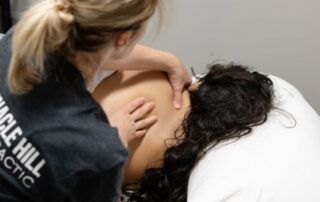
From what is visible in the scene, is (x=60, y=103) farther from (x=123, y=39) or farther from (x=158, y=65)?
(x=158, y=65)

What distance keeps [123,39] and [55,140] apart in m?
0.24

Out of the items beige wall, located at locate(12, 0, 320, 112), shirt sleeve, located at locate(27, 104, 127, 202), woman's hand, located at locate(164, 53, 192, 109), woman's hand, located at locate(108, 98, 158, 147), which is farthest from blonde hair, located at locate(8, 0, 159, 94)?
beige wall, located at locate(12, 0, 320, 112)

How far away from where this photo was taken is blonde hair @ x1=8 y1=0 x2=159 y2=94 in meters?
0.85

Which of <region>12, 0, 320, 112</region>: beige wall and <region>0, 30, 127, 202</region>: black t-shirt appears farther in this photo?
<region>12, 0, 320, 112</region>: beige wall

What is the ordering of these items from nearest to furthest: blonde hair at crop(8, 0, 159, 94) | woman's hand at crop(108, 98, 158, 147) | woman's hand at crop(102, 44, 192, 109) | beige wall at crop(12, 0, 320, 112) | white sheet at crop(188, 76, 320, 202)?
blonde hair at crop(8, 0, 159, 94)
white sheet at crop(188, 76, 320, 202)
woman's hand at crop(108, 98, 158, 147)
woman's hand at crop(102, 44, 192, 109)
beige wall at crop(12, 0, 320, 112)

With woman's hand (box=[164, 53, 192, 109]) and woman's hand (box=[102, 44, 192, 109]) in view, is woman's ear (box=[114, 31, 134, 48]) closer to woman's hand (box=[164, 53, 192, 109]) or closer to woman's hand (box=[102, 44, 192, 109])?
woman's hand (box=[102, 44, 192, 109])

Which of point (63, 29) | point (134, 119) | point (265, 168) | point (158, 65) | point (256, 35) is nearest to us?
point (63, 29)

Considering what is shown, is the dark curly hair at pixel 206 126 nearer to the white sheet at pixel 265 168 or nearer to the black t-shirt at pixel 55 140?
the white sheet at pixel 265 168

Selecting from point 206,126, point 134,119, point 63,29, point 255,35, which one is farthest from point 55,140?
point 255,35

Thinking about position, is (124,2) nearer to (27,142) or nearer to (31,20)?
(31,20)

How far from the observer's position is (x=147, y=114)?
1.27 m

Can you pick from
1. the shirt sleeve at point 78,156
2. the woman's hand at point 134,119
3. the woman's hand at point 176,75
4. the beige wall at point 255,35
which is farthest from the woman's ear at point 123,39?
the beige wall at point 255,35

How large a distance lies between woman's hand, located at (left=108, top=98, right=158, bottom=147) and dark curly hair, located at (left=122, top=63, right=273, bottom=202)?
3.7 inches

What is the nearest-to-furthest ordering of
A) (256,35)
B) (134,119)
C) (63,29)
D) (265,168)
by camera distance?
(63,29) < (265,168) < (134,119) < (256,35)
